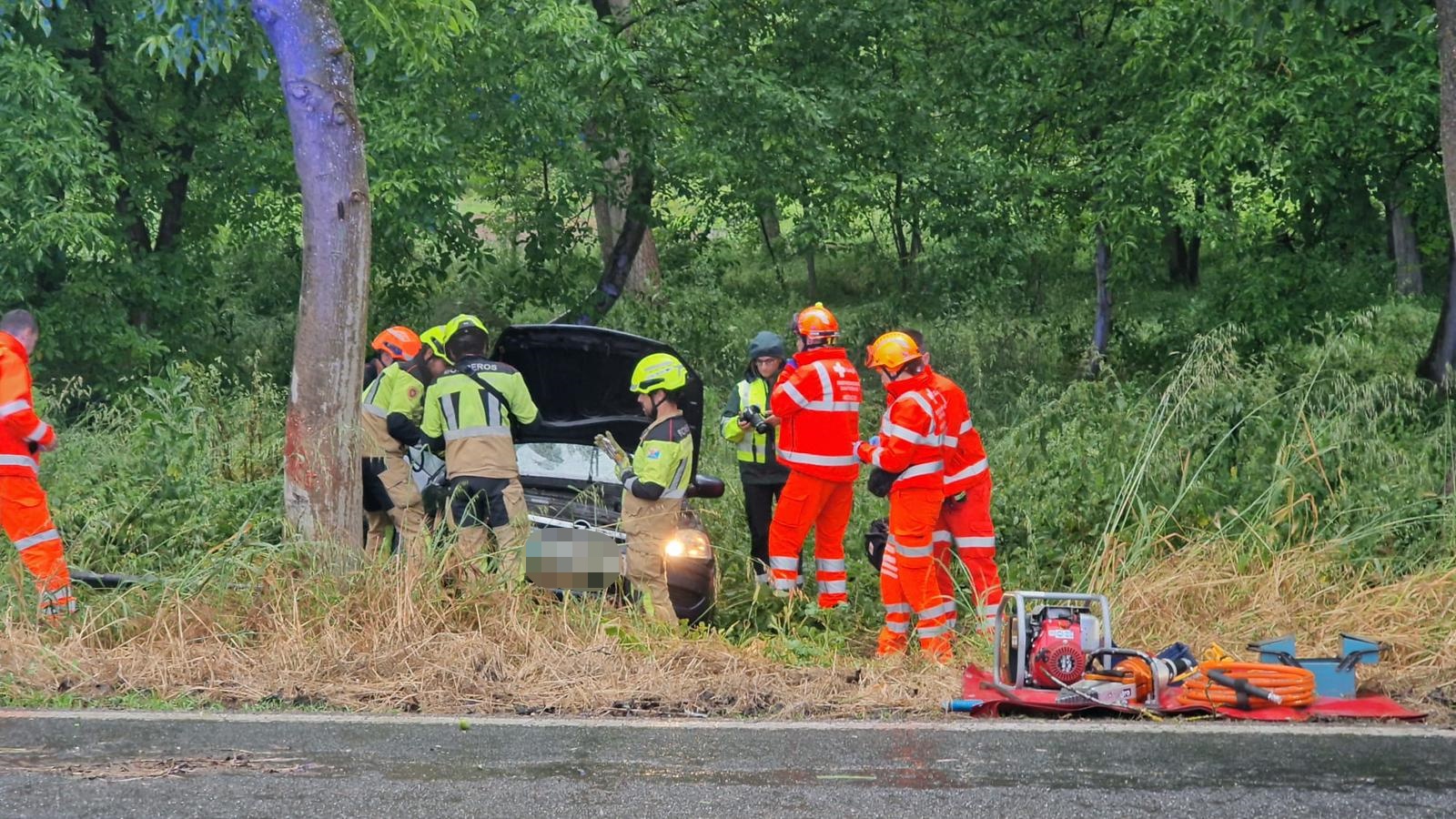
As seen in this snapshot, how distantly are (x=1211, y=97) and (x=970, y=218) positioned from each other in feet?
12.4

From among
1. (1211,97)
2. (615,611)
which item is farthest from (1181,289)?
(615,611)

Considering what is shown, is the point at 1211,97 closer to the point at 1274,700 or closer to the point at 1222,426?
the point at 1222,426

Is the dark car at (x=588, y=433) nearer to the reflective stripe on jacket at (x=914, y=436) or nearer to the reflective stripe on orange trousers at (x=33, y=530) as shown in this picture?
the reflective stripe on jacket at (x=914, y=436)

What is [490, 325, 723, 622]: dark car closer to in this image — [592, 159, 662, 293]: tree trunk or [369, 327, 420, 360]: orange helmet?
[369, 327, 420, 360]: orange helmet

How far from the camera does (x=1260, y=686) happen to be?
5.94 metres

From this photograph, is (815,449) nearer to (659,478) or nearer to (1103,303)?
(659,478)

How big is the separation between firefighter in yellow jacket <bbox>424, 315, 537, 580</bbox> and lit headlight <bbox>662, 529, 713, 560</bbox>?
29.7 inches

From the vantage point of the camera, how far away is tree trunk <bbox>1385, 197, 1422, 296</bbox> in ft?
53.4

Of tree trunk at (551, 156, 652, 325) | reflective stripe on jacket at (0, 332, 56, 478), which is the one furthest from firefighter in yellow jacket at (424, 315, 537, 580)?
tree trunk at (551, 156, 652, 325)

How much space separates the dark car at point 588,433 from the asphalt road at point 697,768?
1706 millimetres

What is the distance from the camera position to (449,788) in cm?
502

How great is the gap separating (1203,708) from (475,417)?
12.7 feet

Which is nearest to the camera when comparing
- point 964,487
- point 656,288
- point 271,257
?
point 964,487

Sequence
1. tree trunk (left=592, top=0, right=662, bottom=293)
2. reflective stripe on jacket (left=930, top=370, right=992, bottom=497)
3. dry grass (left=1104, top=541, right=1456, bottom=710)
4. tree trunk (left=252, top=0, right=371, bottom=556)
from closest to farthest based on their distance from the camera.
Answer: dry grass (left=1104, top=541, right=1456, bottom=710) → tree trunk (left=252, top=0, right=371, bottom=556) → reflective stripe on jacket (left=930, top=370, right=992, bottom=497) → tree trunk (left=592, top=0, right=662, bottom=293)
